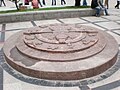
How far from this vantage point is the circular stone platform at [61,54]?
5.36m

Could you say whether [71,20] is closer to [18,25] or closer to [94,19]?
[94,19]

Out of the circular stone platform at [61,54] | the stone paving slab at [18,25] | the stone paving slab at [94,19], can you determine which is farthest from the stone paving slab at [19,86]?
the stone paving slab at [94,19]

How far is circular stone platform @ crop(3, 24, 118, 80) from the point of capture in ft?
17.6

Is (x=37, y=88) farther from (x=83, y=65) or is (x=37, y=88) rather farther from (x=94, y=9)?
(x=94, y=9)

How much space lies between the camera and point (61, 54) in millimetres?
5953

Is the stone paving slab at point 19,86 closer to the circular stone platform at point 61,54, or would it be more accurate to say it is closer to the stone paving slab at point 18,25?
the circular stone platform at point 61,54

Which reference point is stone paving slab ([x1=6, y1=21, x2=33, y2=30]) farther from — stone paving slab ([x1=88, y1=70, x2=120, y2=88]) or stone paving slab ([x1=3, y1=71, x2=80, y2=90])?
stone paving slab ([x1=88, y1=70, x2=120, y2=88])

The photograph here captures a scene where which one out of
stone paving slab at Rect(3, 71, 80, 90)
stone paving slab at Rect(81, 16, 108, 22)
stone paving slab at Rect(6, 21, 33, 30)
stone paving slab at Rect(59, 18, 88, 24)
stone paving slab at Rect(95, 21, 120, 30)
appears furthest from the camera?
stone paving slab at Rect(81, 16, 108, 22)

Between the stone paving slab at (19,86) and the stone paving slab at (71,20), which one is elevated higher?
the stone paving slab at (71,20)

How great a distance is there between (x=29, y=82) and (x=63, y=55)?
1.25 meters

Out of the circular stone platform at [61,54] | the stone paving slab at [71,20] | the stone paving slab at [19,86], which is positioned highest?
the stone paving slab at [71,20]

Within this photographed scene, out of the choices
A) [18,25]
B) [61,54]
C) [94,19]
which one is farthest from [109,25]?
[61,54]

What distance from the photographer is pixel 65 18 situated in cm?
1190

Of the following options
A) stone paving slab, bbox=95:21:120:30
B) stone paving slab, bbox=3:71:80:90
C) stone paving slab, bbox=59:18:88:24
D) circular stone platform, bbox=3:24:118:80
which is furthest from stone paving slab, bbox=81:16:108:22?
Answer: stone paving slab, bbox=3:71:80:90
